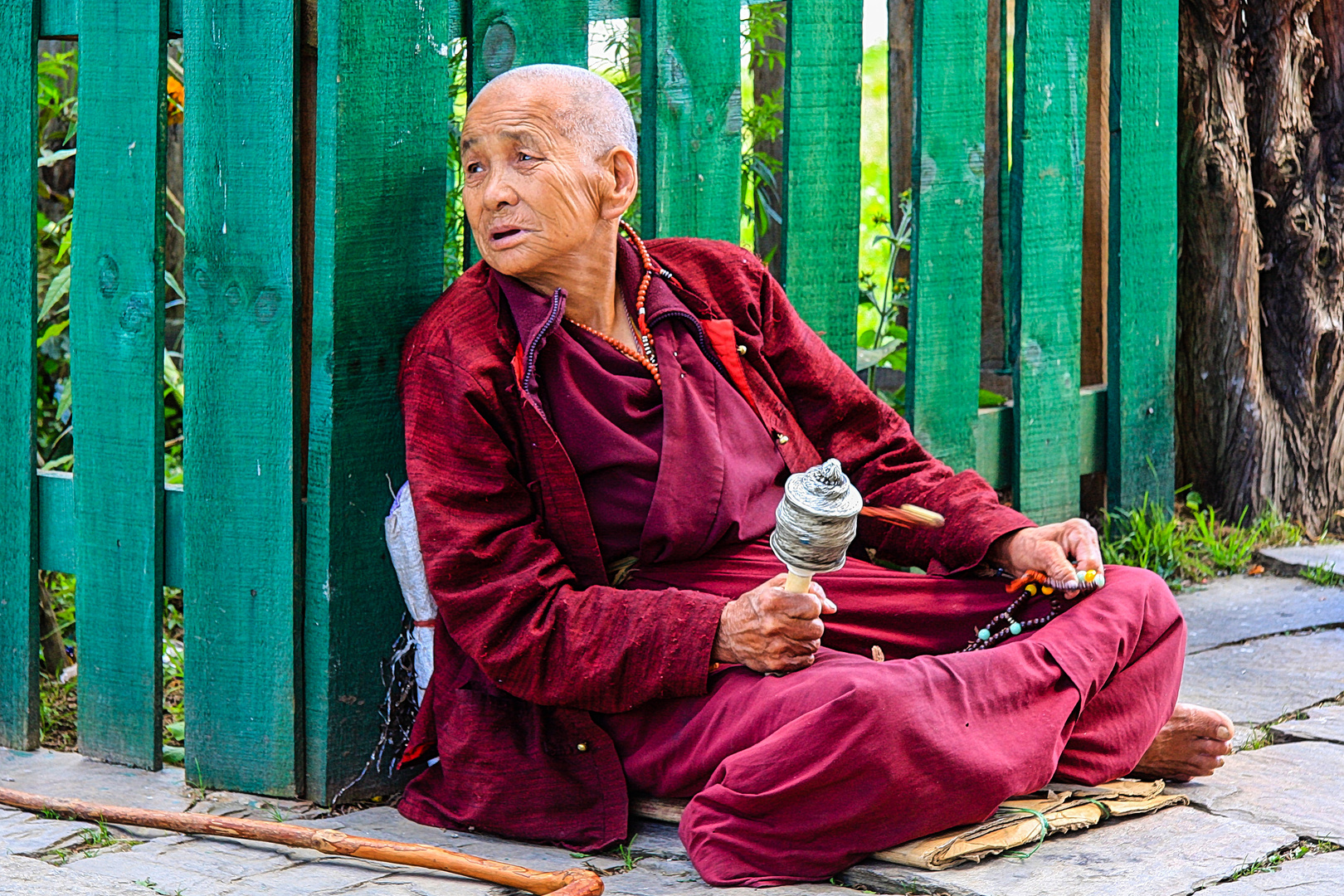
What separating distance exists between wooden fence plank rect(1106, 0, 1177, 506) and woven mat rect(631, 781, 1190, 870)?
177 centimetres

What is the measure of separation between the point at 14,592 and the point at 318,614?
824 mm

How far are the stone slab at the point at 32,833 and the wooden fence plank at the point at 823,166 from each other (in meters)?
2.03

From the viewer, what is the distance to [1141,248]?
4.34m

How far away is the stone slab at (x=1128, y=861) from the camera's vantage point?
2.36 metres

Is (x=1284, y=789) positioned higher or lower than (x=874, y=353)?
lower

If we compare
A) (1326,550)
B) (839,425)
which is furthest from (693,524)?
(1326,550)

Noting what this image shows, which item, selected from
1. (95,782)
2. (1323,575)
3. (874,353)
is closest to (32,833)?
(95,782)

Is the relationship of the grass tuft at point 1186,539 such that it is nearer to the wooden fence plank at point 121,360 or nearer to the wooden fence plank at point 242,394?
the wooden fence plank at point 242,394

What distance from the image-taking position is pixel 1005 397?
4.62m

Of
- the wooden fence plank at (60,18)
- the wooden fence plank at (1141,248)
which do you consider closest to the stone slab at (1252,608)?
the wooden fence plank at (1141,248)

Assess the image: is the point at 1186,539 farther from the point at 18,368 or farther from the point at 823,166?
the point at 18,368

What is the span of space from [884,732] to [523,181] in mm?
1206

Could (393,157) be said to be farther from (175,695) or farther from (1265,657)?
(1265,657)

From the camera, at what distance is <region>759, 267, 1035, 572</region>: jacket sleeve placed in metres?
Answer: 3.07
